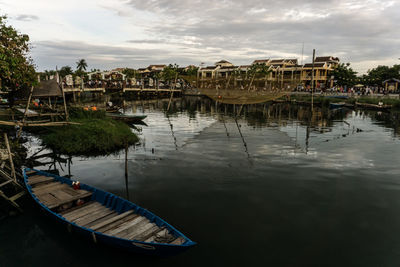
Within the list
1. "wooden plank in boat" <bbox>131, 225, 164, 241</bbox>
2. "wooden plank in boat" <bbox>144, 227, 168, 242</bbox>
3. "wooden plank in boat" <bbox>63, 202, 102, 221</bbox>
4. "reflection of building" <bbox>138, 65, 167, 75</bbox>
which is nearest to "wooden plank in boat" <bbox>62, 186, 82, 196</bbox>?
"wooden plank in boat" <bbox>63, 202, 102, 221</bbox>

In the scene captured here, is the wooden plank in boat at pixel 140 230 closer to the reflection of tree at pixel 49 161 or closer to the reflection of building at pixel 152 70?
the reflection of tree at pixel 49 161

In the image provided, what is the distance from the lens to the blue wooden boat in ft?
25.4

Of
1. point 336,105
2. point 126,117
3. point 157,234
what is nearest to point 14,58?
point 157,234

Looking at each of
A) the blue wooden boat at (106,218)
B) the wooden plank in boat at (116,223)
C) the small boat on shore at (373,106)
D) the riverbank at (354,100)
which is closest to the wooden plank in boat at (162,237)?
the blue wooden boat at (106,218)

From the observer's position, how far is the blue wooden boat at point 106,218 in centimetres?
775

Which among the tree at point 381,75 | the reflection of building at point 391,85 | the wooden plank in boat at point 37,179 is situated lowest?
the wooden plank in boat at point 37,179

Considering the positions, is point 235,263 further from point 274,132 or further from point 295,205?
point 274,132

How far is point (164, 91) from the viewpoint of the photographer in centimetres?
8888

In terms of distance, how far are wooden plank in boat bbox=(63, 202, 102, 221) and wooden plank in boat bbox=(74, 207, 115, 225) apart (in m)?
0.25

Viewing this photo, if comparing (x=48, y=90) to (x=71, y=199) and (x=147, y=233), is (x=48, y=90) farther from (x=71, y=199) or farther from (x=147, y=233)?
(x=147, y=233)

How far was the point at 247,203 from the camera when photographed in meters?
12.3

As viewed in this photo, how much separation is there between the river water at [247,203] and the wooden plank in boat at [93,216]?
2.54ft

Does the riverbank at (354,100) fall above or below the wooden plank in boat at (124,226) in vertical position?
above

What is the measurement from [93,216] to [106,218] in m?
0.54
